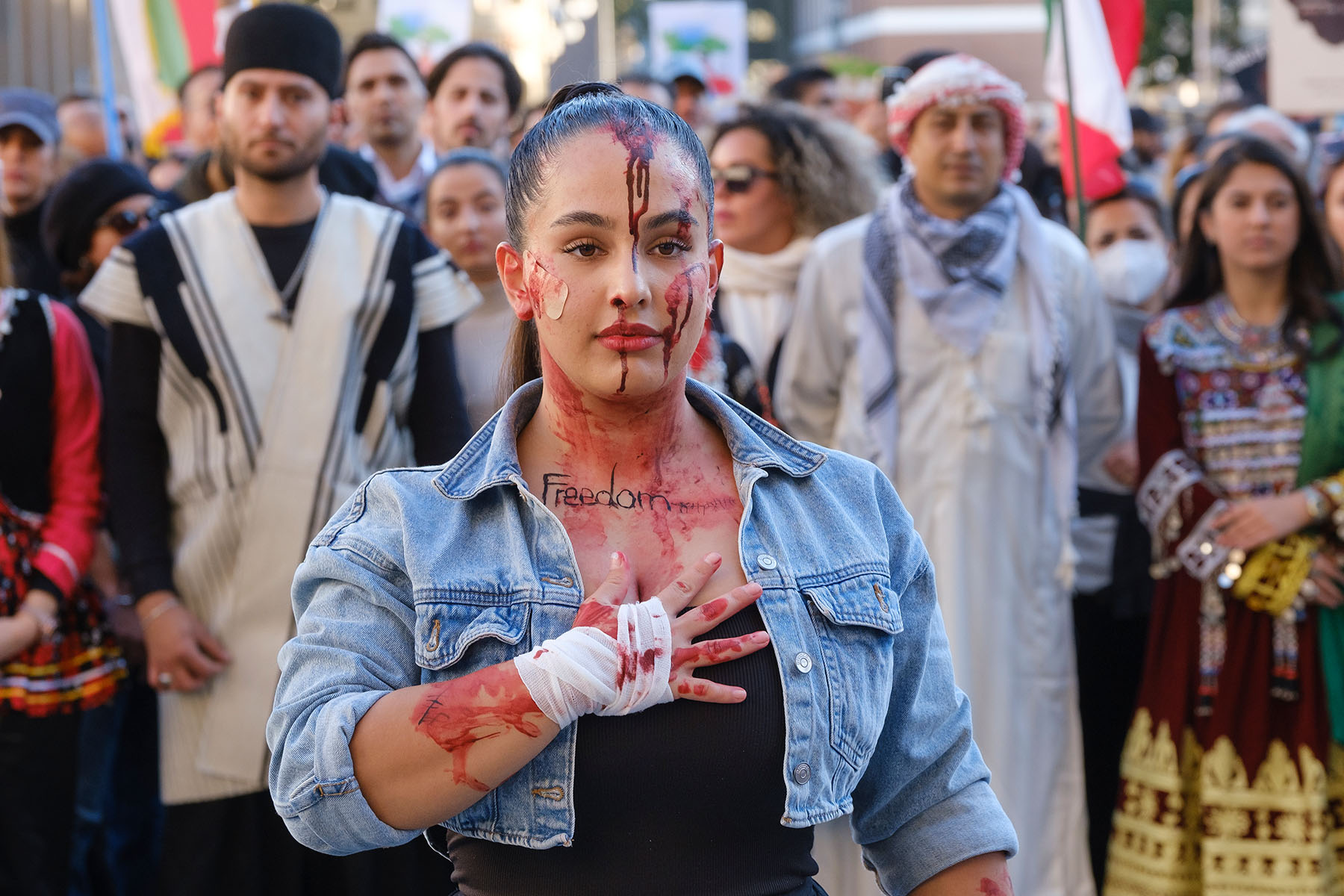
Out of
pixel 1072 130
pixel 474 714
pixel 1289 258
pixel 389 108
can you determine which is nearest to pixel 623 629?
pixel 474 714

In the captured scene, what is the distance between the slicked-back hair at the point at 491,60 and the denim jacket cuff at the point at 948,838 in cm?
442

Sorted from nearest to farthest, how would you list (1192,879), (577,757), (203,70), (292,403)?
(577,757)
(292,403)
(1192,879)
(203,70)

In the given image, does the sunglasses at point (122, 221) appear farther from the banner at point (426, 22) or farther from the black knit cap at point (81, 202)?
the banner at point (426, 22)

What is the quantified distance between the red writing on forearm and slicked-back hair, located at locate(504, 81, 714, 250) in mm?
623

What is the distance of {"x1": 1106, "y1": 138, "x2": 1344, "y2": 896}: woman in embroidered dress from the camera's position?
3.94 m

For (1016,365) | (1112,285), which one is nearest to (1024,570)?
(1016,365)

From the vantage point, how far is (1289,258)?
14.0 feet

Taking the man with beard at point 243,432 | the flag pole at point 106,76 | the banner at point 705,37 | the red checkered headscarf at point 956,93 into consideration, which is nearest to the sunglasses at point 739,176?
the red checkered headscarf at point 956,93

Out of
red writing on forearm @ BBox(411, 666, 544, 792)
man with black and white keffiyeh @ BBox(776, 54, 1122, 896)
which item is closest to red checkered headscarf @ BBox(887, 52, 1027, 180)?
man with black and white keffiyeh @ BBox(776, 54, 1122, 896)

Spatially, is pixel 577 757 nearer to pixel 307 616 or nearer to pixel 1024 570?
pixel 307 616

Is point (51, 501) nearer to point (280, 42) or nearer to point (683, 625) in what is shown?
point (280, 42)

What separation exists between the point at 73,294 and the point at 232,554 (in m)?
1.78

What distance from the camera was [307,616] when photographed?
5.57ft

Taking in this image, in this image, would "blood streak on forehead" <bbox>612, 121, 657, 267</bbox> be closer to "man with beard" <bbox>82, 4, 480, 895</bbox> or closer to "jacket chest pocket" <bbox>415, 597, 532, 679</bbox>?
"jacket chest pocket" <bbox>415, 597, 532, 679</bbox>
